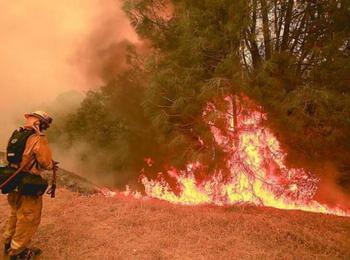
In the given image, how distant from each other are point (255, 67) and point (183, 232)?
5.26 m

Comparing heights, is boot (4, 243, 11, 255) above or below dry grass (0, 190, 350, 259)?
below

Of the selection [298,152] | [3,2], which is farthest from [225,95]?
[3,2]

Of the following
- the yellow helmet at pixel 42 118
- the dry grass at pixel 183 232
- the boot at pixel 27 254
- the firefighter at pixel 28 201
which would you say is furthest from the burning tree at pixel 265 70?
the boot at pixel 27 254

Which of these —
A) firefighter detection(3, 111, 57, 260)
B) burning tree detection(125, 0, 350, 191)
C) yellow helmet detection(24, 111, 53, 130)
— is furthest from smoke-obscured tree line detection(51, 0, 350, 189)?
firefighter detection(3, 111, 57, 260)

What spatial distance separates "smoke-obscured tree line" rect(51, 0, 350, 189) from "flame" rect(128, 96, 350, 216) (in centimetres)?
28

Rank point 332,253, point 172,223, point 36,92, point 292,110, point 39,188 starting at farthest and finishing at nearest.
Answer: point 36,92
point 292,110
point 172,223
point 332,253
point 39,188

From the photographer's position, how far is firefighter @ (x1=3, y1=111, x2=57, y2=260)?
200 inches

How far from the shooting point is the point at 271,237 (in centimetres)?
609

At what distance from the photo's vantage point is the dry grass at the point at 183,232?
5.54 m

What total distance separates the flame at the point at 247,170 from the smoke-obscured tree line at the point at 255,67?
278 mm

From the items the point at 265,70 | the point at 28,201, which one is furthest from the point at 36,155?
the point at 265,70

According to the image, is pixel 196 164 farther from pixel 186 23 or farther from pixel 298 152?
pixel 186 23

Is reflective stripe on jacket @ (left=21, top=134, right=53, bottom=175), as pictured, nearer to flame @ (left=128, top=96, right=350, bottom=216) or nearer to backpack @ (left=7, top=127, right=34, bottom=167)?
backpack @ (left=7, top=127, right=34, bottom=167)

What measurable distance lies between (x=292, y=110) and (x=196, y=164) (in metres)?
2.85
